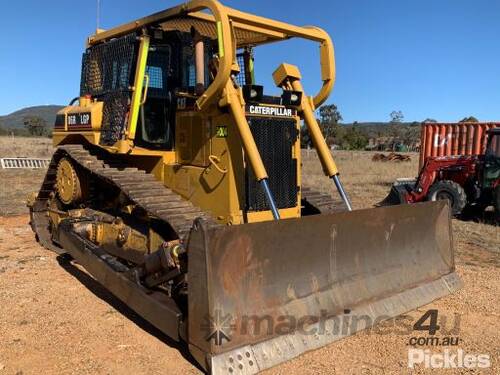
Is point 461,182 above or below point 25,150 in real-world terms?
below

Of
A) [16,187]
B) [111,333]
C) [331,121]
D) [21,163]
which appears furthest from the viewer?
[331,121]

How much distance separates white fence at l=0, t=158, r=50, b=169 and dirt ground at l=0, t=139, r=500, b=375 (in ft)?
50.3

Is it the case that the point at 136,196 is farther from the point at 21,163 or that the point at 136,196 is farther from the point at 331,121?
the point at 331,121

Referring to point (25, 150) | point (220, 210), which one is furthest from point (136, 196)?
point (25, 150)

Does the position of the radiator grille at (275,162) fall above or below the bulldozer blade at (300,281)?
above

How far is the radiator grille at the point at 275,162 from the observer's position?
539 centimetres

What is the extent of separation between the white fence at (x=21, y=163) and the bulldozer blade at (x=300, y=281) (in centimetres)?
1918

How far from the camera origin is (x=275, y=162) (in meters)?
5.61

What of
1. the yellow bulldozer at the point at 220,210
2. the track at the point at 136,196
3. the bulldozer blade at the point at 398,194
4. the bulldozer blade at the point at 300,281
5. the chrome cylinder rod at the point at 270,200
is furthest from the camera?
the bulldozer blade at the point at 398,194

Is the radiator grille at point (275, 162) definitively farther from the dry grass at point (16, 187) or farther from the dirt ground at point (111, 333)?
the dry grass at point (16, 187)

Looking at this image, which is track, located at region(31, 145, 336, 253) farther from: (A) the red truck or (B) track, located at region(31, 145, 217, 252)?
(A) the red truck

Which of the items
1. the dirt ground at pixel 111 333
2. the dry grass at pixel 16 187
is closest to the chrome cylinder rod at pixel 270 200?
the dirt ground at pixel 111 333

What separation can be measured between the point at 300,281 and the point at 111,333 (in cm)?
168

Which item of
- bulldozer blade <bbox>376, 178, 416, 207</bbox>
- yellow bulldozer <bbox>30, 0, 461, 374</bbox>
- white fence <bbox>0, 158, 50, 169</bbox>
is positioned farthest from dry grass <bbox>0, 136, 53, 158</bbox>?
yellow bulldozer <bbox>30, 0, 461, 374</bbox>
